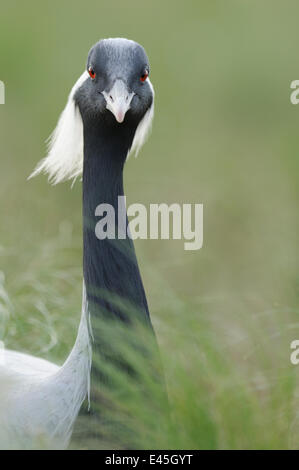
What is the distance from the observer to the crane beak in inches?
139

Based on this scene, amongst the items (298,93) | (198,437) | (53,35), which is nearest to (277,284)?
(198,437)

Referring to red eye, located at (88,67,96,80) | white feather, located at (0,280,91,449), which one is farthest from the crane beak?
white feather, located at (0,280,91,449)

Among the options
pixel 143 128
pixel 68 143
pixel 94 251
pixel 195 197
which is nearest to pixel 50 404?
pixel 94 251

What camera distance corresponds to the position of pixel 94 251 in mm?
3736

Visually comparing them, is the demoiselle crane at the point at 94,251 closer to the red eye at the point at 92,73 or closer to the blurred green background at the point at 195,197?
the red eye at the point at 92,73

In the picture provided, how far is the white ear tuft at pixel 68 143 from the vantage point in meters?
3.99

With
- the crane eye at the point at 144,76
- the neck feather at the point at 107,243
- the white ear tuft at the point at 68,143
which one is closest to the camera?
the neck feather at the point at 107,243

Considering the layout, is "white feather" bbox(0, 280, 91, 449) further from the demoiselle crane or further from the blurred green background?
the blurred green background

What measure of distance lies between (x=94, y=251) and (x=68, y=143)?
63 centimetres

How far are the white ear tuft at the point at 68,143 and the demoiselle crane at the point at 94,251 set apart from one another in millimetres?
11

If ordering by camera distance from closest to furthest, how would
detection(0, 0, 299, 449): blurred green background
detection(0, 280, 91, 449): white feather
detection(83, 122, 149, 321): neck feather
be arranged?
detection(0, 0, 299, 449): blurred green background
detection(0, 280, 91, 449): white feather
detection(83, 122, 149, 321): neck feather

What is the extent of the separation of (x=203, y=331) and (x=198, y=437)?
1.37ft

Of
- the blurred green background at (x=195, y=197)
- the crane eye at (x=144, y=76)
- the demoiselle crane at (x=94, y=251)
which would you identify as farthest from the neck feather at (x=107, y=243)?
the crane eye at (x=144, y=76)

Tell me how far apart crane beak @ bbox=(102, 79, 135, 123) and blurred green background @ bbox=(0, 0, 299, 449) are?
602 mm
